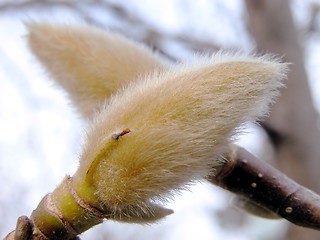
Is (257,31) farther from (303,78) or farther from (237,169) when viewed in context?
(237,169)

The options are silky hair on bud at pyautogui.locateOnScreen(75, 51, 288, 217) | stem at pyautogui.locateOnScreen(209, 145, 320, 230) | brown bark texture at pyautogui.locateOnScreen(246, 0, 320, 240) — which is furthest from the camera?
brown bark texture at pyautogui.locateOnScreen(246, 0, 320, 240)

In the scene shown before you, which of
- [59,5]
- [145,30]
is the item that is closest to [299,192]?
[145,30]

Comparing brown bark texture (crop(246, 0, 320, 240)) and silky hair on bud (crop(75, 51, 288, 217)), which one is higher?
silky hair on bud (crop(75, 51, 288, 217))

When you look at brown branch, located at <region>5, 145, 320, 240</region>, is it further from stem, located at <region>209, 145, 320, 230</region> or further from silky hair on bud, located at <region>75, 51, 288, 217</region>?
silky hair on bud, located at <region>75, 51, 288, 217</region>

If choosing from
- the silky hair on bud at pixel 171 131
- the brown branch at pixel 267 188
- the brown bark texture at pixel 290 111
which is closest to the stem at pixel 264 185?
the brown branch at pixel 267 188

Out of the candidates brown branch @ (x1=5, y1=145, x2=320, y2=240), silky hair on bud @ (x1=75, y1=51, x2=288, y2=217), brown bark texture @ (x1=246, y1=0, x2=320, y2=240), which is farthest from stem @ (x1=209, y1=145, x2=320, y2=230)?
brown bark texture @ (x1=246, y1=0, x2=320, y2=240)

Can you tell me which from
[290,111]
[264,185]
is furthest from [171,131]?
[290,111]
